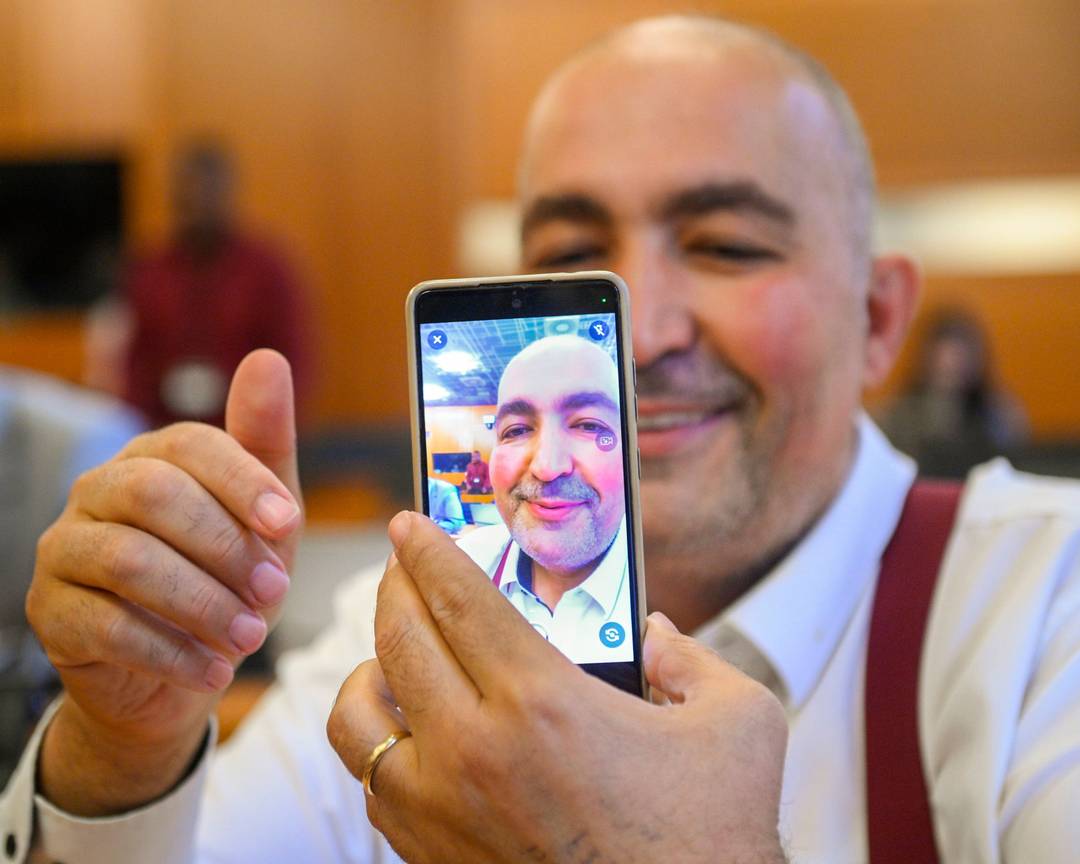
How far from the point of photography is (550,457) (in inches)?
21.1

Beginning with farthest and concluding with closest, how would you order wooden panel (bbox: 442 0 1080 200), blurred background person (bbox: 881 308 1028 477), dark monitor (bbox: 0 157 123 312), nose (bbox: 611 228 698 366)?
1. dark monitor (bbox: 0 157 123 312)
2. wooden panel (bbox: 442 0 1080 200)
3. blurred background person (bbox: 881 308 1028 477)
4. nose (bbox: 611 228 698 366)

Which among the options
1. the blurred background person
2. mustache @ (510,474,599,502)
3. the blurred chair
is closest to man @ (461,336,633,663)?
mustache @ (510,474,599,502)

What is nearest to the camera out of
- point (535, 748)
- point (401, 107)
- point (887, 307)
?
point (535, 748)

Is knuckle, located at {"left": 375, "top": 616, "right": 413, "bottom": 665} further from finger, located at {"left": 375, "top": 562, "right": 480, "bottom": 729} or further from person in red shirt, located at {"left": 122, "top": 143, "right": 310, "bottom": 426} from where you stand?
person in red shirt, located at {"left": 122, "top": 143, "right": 310, "bottom": 426}

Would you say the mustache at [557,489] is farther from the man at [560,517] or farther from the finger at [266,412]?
the finger at [266,412]

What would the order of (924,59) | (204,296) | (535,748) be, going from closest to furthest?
(535,748), (204,296), (924,59)

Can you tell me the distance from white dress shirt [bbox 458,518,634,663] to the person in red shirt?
268cm

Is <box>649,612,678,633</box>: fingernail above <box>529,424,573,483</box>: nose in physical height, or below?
below

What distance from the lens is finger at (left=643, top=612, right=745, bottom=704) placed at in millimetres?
498

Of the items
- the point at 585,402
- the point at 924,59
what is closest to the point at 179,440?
the point at 585,402

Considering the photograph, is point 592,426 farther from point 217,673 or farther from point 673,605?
point 673,605

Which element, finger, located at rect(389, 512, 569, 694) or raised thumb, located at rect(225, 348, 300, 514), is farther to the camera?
raised thumb, located at rect(225, 348, 300, 514)

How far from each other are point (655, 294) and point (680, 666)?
0.39m

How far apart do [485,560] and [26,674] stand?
2.14ft
